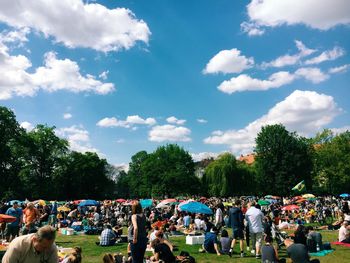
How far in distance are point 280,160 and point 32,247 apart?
55811 millimetres

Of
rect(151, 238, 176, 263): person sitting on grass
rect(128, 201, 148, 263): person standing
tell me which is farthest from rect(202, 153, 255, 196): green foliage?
rect(128, 201, 148, 263): person standing

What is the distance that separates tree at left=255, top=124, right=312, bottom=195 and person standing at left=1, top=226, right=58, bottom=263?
5430 centimetres

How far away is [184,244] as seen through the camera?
1492 cm

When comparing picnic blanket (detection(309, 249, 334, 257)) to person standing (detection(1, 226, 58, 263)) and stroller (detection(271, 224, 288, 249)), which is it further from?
person standing (detection(1, 226, 58, 263))

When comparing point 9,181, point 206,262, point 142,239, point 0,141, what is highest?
point 0,141

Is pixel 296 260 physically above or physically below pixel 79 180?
below

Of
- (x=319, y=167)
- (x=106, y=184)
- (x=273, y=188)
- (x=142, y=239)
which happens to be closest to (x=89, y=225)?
(x=142, y=239)

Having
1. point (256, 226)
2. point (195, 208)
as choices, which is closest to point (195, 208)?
point (195, 208)

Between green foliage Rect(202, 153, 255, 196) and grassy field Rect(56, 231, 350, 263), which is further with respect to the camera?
green foliage Rect(202, 153, 255, 196)

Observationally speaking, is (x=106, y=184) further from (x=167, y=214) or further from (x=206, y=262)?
(x=206, y=262)

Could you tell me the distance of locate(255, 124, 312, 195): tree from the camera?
5531 cm

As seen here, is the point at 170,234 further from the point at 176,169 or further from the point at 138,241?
the point at 176,169

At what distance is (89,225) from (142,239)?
1484 centimetres

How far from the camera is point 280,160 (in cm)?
5669
